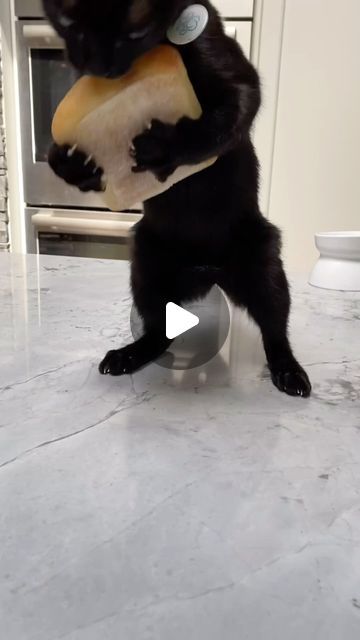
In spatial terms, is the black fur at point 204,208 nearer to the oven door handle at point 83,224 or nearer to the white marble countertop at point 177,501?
the white marble countertop at point 177,501

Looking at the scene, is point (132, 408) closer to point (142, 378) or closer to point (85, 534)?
point (142, 378)

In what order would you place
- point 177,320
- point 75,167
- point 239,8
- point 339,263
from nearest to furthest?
point 75,167
point 177,320
point 339,263
point 239,8

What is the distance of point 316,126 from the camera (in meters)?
1.65

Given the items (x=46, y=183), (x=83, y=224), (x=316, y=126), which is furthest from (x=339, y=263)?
(x=46, y=183)

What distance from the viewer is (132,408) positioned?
21.0 inches

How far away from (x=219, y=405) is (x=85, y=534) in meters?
0.23

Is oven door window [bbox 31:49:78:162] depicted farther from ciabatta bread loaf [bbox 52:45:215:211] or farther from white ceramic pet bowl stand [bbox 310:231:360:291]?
ciabatta bread loaf [bbox 52:45:215:211]

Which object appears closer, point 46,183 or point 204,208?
point 204,208

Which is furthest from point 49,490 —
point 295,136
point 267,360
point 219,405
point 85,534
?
point 295,136

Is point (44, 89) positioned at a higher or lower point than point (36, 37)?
lower
